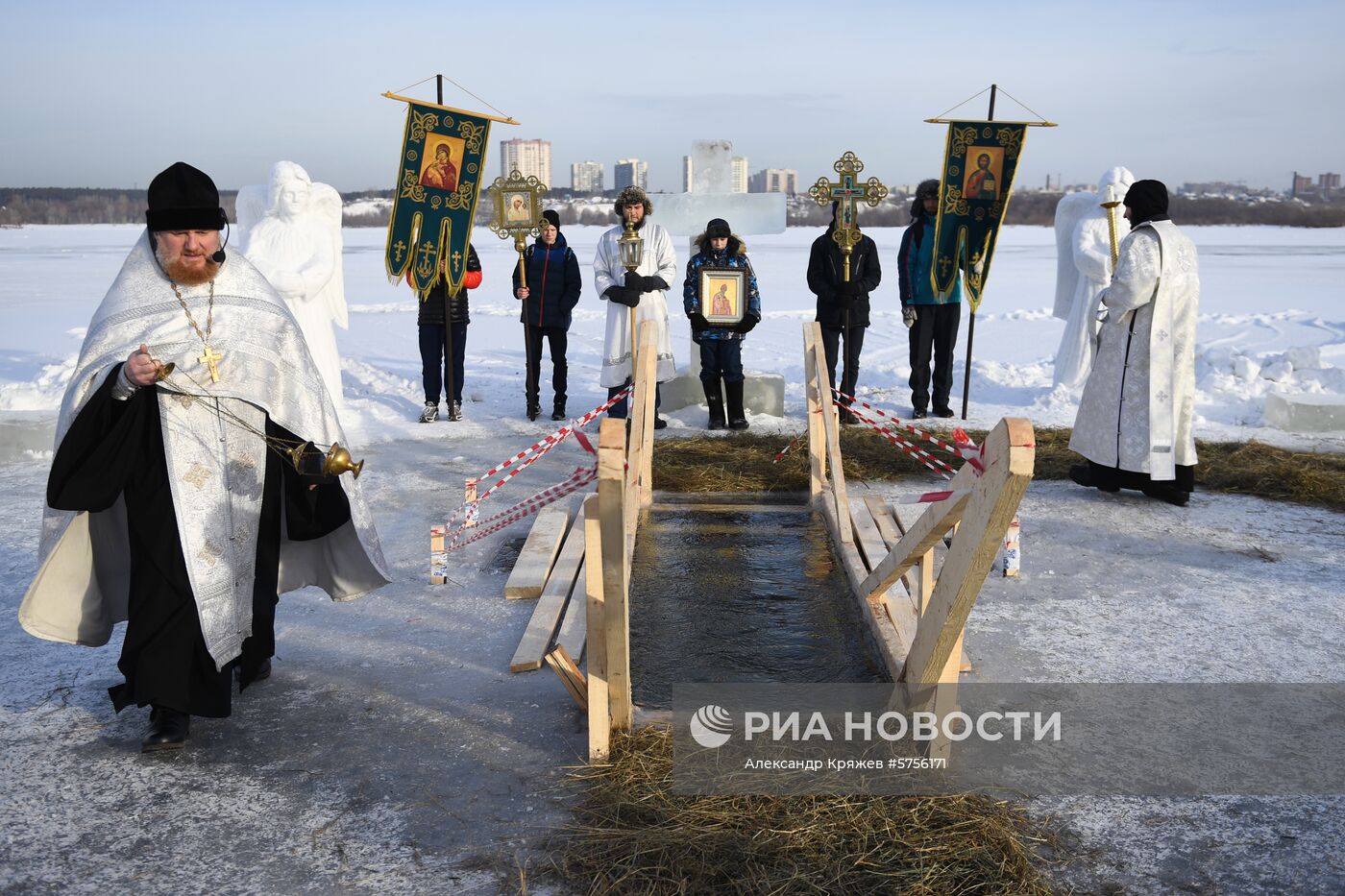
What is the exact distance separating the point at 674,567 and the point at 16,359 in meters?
10.7

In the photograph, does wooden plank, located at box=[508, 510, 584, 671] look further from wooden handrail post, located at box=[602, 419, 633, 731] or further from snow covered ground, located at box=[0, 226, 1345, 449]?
snow covered ground, located at box=[0, 226, 1345, 449]

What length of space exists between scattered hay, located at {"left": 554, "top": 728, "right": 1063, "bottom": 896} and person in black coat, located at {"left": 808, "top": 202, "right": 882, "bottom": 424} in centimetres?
624

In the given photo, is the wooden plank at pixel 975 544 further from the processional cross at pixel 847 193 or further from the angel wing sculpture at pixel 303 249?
the angel wing sculpture at pixel 303 249

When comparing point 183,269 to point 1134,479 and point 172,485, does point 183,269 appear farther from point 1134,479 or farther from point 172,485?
point 1134,479

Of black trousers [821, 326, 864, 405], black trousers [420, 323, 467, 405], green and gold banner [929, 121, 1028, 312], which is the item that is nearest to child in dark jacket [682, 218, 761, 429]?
black trousers [821, 326, 864, 405]

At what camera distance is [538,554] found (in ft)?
18.9

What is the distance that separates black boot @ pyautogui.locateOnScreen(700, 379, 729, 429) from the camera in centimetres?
934

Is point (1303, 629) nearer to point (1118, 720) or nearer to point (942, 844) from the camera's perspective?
point (1118, 720)

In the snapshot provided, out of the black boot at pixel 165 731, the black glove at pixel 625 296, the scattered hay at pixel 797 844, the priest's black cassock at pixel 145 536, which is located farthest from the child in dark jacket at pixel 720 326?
the scattered hay at pixel 797 844

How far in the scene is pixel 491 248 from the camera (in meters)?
33.3

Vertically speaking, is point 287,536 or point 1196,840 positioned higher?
point 287,536

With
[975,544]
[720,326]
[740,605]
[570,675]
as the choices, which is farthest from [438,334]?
[975,544]

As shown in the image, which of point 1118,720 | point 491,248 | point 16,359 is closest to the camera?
point 1118,720

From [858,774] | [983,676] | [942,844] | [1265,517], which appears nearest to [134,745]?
[858,774]
